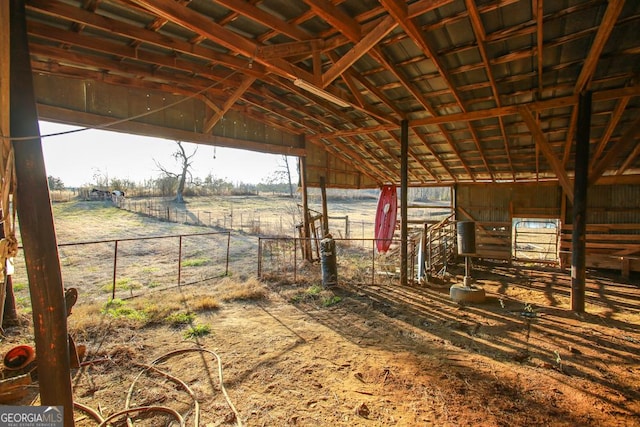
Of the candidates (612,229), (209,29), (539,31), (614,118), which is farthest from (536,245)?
(209,29)

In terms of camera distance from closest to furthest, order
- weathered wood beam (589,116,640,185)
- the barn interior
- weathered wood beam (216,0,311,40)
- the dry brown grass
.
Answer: the barn interior < weathered wood beam (216,0,311,40) < weathered wood beam (589,116,640,185) < the dry brown grass

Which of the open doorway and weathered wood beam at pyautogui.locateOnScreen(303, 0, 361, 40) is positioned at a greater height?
weathered wood beam at pyautogui.locateOnScreen(303, 0, 361, 40)

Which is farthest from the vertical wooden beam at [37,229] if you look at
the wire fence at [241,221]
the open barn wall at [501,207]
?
the wire fence at [241,221]

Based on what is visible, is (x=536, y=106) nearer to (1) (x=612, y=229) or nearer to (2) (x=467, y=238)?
(2) (x=467, y=238)

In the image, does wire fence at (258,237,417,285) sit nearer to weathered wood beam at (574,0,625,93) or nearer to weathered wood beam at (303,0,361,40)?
weathered wood beam at (303,0,361,40)

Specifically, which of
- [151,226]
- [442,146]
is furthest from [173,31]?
[151,226]

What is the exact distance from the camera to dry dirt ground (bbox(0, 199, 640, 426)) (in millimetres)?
3164

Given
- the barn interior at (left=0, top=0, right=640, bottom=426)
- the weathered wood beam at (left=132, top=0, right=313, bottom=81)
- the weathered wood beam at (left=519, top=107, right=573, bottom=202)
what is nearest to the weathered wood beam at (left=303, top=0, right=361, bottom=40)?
the barn interior at (left=0, top=0, right=640, bottom=426)

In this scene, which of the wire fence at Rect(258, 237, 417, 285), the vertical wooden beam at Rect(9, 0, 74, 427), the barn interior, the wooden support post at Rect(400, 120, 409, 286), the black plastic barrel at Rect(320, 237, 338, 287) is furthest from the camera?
the wire fence at Rect(258, 237, 417, 285)

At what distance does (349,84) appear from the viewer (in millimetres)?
Answer: 6074

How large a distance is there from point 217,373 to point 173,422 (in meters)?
0.88

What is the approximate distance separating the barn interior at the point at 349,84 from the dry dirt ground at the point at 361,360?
49.8 inches

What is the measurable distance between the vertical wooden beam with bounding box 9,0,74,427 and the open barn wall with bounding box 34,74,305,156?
2.09m

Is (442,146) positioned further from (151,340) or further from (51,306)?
(51,306)
